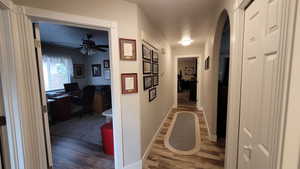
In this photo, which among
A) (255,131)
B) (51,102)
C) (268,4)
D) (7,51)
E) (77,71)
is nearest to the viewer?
(268,4)

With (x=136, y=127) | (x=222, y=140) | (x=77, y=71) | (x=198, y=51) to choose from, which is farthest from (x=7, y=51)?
(x=198, y=51)

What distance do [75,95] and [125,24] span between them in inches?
154

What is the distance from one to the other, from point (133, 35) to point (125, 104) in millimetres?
974

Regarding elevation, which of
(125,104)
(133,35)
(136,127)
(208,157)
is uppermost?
(133,35)

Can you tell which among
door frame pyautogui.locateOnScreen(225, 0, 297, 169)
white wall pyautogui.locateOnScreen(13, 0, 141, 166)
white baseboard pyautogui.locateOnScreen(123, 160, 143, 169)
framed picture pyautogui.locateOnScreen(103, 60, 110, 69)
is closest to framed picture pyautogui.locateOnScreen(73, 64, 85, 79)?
framed picture pyautogui.locateOnScreen(103, 60, 110, 69)

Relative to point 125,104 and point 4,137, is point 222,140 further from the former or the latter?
point 4,137

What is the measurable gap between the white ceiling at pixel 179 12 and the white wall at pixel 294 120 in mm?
1603

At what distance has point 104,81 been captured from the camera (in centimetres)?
546

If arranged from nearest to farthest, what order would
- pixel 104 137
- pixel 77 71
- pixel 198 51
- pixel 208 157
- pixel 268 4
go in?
pixel 268 4, pixel 208 157, pixel 104 137, pixel 198 51, pixel 77 71

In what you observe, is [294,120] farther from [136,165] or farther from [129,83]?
[136,165]

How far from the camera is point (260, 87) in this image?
2.65 ft

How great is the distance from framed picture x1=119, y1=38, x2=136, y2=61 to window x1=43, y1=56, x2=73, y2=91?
13.1 feet

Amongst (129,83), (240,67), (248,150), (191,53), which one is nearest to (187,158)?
(248,150)

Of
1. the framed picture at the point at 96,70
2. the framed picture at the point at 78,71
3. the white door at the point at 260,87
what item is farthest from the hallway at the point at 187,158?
the framed picture at the point at 78,71
